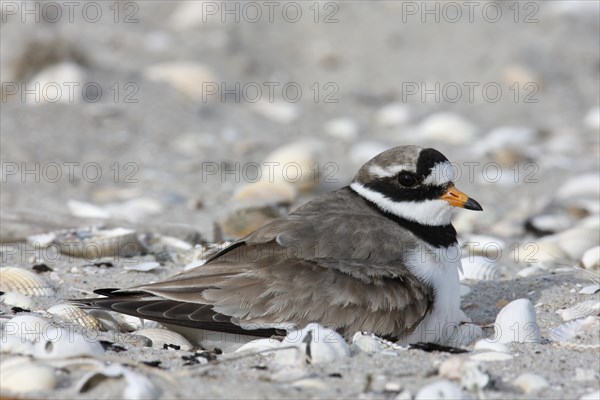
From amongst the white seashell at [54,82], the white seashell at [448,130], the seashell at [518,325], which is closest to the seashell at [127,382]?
the seashell at [518,325]

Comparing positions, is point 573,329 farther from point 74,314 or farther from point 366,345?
point 74,314

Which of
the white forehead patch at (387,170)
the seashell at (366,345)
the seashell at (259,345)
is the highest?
the white forehead patch at (387,170)

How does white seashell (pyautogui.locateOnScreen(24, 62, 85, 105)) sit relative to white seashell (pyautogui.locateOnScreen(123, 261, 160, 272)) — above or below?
above

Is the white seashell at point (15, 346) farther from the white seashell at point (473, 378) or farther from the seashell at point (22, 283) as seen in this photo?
the white seashell at point (473, 378)

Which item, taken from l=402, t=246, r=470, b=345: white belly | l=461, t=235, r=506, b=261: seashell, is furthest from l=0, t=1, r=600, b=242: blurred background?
l=402, t=246, r=470, b=345: white belly

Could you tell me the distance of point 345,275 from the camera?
12.6 feet

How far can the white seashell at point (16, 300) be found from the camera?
4.11 m

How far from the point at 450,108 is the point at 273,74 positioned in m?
1.75

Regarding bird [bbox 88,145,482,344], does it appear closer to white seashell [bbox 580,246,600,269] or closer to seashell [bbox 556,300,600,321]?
seashell [bbox 556,300,600,321]

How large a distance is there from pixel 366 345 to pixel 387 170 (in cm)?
107

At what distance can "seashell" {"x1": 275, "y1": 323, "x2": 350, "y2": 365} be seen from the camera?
323cm

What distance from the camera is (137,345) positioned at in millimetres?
3732

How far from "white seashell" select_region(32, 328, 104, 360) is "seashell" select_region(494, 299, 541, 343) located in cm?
161

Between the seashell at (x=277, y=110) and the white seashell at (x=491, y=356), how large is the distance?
5365 mm
